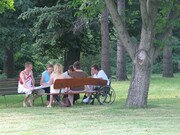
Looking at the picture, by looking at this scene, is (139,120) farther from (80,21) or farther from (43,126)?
(80,21)

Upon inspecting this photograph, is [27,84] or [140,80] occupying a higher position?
[140,80]

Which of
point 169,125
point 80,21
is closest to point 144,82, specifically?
point 169,125

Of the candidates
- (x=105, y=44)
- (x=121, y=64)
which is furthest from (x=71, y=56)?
(x=105, y=44)

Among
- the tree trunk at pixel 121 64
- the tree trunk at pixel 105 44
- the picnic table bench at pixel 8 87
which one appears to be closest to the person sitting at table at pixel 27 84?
the picnic table bench at pixel 8 87

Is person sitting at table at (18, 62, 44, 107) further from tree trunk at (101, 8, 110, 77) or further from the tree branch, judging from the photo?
tree trunk at (101, 8, 110, 77)

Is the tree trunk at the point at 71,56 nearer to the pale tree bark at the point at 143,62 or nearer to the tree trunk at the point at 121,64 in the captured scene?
the tree trunk at the point at 121,64

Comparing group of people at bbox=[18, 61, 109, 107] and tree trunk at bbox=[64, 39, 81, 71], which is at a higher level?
tree trunk at bbox=[64, 39, 81, 71]

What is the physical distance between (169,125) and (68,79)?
573 cm

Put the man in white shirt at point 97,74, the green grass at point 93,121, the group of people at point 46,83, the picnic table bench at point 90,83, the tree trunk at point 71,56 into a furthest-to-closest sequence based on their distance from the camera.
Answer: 1. the tree trunk at point 71,56
2. the man in white shirt at point 97,74
3. the group of people at point 46,83
4. the picnic table bench at point 90,83
5. the green grass at point 93,121

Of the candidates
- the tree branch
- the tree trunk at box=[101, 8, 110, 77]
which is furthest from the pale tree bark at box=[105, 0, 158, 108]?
the tree trunk at box=[101, 8, 110, 77]

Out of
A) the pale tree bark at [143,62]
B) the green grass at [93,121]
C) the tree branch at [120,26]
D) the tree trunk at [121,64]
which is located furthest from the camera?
the tree trunk at [121,64]

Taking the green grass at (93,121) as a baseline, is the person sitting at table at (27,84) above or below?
above

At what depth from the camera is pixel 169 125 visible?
37.9 feet

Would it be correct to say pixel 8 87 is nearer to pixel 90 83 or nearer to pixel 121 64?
pixel 90 83
